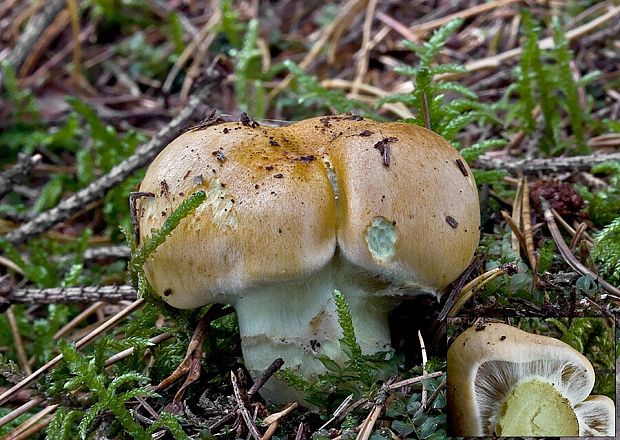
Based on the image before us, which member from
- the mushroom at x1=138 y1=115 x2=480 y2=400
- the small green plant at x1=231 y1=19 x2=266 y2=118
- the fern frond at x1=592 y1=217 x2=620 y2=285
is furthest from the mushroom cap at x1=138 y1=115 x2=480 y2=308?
the small green plant at x1=231 y1=19 x2=266 y2=118

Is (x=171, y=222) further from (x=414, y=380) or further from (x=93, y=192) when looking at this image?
(x=93, y=192)

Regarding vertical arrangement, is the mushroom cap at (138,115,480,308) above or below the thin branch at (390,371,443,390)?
above

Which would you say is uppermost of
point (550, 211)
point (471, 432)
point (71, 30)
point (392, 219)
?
point (71, 30)

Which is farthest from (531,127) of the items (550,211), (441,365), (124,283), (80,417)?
(80,417)

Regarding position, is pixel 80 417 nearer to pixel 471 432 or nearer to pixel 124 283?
pixel 124 283

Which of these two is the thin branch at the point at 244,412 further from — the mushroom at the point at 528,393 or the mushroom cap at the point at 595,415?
the mushroom cap at the point at 595,415

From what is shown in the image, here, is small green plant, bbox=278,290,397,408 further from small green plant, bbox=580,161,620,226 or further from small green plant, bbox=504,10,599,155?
small green plant, bbox=504,10,599,155

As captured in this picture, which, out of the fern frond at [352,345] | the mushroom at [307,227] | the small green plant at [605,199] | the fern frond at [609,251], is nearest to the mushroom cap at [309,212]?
the mushroom at [307,227]
